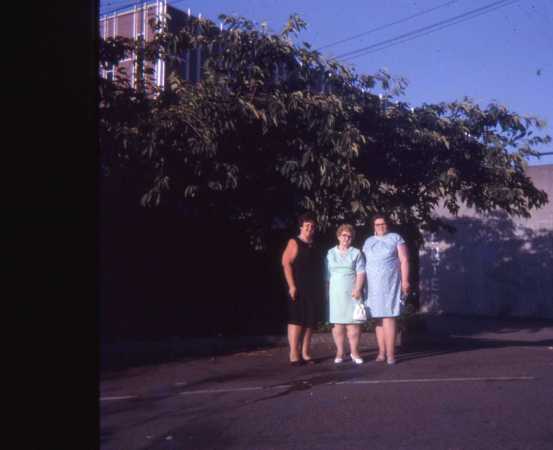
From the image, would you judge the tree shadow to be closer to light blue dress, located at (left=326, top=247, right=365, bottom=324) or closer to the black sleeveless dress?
light blue dress, located at (left=326, top=247, right=365, bottom=324)

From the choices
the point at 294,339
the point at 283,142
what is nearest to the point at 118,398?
the point at 294,339

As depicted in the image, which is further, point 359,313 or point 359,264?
point 359,264

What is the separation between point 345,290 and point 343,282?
0.32 feet

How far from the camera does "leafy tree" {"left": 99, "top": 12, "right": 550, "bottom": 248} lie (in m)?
9.28

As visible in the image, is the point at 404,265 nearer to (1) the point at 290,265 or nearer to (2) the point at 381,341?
(2) the point at 381,341

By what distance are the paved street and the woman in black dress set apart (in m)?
0.30

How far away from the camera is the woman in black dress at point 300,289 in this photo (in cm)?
803

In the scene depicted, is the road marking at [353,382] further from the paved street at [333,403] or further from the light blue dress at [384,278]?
the light blue dress at [384,278]

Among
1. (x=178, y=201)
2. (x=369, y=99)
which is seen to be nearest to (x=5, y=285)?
(x=178, y=201)

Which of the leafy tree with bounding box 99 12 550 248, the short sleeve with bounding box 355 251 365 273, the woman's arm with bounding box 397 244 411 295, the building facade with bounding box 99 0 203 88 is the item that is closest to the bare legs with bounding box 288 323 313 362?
the short sleeve with bounding box 355 251 365 273

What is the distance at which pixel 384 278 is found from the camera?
8.07 metres

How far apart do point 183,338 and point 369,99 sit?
426 centimetres

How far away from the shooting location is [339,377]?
724 centimetres

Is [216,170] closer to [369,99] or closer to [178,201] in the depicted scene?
[178,201]
